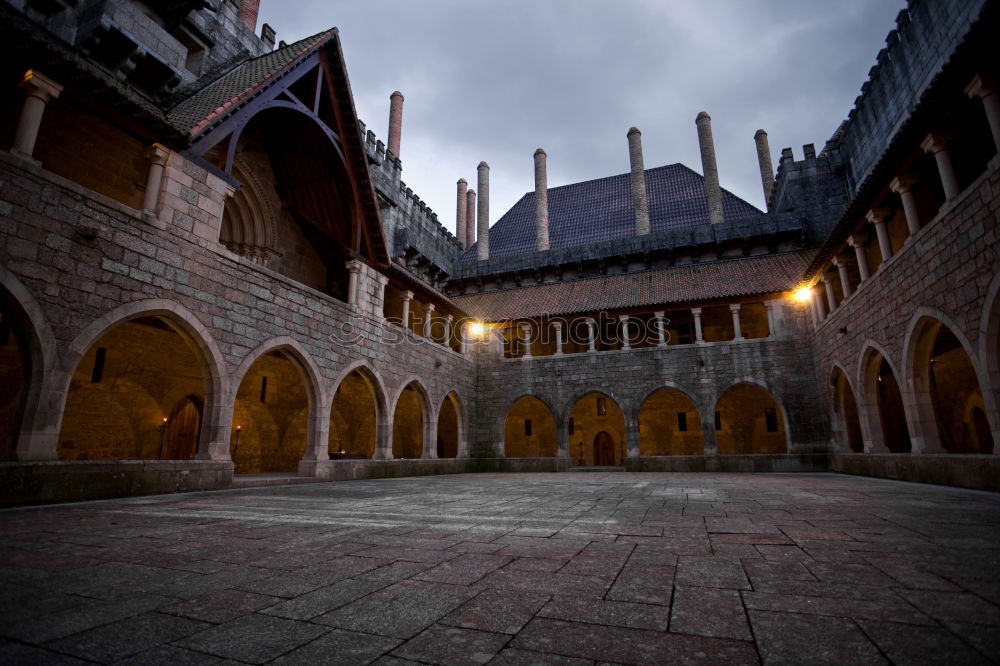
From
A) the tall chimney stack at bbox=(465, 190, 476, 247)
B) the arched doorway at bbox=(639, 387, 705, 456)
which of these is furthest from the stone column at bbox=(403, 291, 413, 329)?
the tall chimney stack at bbox=(465, 190, 476, 247)

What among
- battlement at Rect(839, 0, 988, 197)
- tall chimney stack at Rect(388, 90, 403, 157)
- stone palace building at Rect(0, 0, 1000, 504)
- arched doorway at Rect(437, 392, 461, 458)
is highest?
tall chimney stack at Rect(388, 90, 403, 157)

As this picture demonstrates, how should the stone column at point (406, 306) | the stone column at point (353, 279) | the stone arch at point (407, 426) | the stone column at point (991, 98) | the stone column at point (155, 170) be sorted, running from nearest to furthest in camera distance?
the stone column at point (991, 98) < the stone column at point (155, 170) < the stone column at point (353, 279) < the stone column at point (406, 306) < the stone arch at point (407, 426)

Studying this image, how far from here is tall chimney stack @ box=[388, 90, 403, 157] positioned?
21.9 metres

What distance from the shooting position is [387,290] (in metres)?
16.7

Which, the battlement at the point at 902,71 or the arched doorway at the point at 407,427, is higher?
the battlement at the point at 902,71

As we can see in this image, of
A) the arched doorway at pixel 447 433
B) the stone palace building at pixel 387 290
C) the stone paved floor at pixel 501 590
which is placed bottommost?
the stone paved floor at pixel 501 590

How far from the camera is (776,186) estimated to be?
2284 centimetres

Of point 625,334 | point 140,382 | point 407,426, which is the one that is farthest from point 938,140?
point 407,426

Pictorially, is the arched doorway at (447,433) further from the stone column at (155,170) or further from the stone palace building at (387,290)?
the stone column at (155,170)

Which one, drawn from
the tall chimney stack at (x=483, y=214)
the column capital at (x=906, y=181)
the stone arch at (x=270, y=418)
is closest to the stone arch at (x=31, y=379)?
the stone arch at (x=270, y=418)

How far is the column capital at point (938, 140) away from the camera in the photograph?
7793 millimetres

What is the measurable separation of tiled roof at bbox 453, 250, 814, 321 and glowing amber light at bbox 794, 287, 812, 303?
0.28 metres

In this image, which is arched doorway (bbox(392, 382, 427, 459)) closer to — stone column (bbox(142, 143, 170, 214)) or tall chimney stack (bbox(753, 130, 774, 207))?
stone column (bbox(142, 143, 170, 214))

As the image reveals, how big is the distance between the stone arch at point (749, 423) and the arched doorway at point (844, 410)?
4.10m
